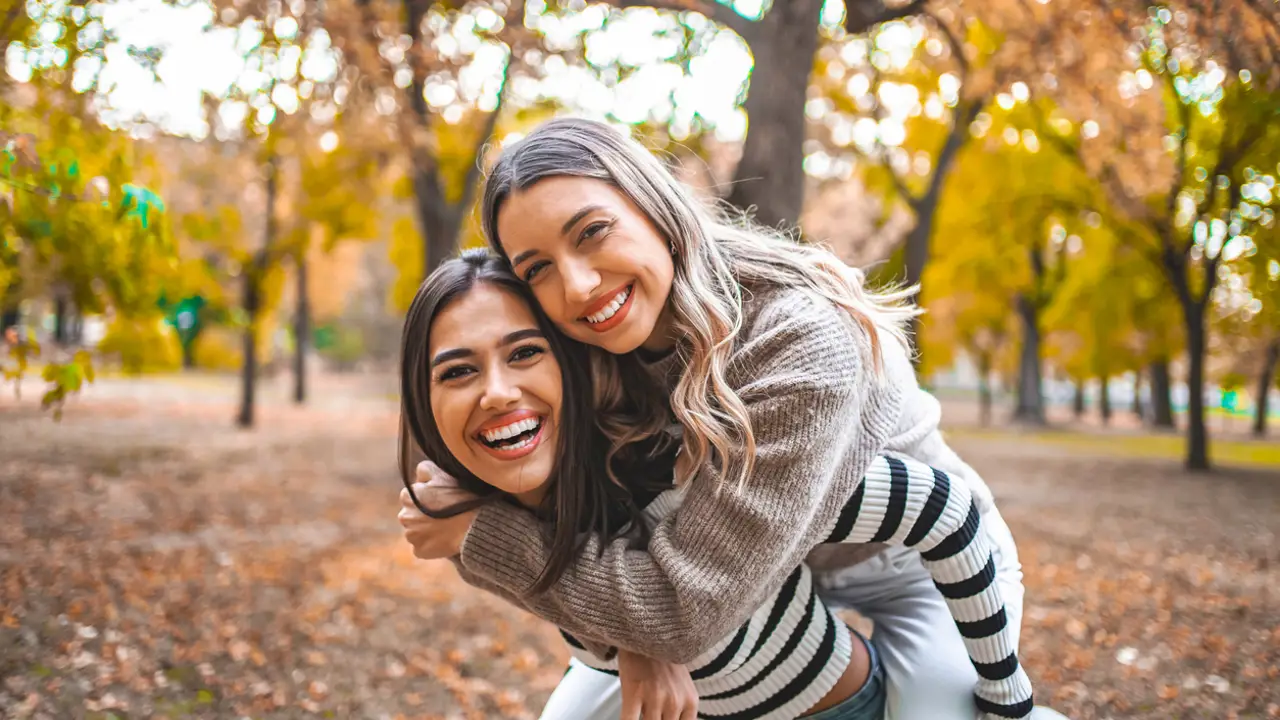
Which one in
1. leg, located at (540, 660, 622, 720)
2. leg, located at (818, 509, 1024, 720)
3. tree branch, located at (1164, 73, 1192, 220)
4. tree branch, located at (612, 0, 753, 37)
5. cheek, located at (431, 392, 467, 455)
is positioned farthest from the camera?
tree branch, located at (1164, 73, 1192, 220)

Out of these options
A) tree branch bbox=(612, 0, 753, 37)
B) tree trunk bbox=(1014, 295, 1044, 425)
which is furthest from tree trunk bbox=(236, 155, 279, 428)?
tree trunk bbox=(1014, 295, 1044, 425)

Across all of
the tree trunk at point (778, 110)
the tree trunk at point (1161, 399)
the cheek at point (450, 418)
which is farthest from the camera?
the tree trunk at point (1161, 399)

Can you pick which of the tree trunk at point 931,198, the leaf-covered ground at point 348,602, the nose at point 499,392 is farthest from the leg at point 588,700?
the tree trunk at point 931,198

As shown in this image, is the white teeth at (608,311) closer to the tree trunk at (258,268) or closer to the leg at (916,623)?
the leg at (916,623)

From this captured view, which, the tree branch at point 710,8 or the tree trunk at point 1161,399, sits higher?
the tree branch at point 710,8

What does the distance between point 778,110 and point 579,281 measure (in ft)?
11.4

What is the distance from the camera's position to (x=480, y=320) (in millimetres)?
2111

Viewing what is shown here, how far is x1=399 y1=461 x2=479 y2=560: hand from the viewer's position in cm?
217

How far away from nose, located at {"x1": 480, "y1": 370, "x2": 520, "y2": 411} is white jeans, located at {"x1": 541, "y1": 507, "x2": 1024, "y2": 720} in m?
0.95

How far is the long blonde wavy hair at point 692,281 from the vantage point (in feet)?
6.54

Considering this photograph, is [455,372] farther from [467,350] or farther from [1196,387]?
[1196,387]

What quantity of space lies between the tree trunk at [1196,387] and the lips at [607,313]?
11.5m

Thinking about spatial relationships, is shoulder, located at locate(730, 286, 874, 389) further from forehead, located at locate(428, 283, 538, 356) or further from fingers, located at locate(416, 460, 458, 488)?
fingers, located at locate(416, 460, 458, 488)

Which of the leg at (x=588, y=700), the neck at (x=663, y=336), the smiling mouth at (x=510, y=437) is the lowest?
the leg at (x=588, y=700)
